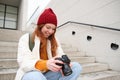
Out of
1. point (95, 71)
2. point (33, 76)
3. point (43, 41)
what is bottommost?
point (95, 71)

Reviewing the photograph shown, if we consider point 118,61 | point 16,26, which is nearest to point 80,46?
point 118,61

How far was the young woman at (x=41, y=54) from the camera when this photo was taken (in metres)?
1.00

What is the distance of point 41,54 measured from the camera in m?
1.22

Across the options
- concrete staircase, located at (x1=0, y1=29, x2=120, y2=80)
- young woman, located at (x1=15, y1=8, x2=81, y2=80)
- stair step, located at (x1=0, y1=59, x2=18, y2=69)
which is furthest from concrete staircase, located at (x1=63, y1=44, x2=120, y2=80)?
stair step, located at (x1=0, y1=59, x2=18, y2=69)

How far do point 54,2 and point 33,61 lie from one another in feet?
13.3

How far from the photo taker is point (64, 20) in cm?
420

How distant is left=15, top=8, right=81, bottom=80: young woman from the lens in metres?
1.00

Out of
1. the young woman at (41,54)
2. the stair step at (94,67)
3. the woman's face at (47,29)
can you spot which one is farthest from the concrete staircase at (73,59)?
the woman's face at (47,29)

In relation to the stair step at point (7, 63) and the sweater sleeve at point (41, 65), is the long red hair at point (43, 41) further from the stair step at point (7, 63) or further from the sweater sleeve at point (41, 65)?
the stair step at point (7, 63)

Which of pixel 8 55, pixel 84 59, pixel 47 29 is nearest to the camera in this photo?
pixel 47 29

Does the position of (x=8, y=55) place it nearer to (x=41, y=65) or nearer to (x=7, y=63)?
(x=7, y=63)

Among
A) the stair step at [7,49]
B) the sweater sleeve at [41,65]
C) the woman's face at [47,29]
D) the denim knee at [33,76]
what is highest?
the woman's face at [47,29]

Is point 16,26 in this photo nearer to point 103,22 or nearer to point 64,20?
point 64,20

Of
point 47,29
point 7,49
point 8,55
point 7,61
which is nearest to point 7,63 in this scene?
point 7,61
